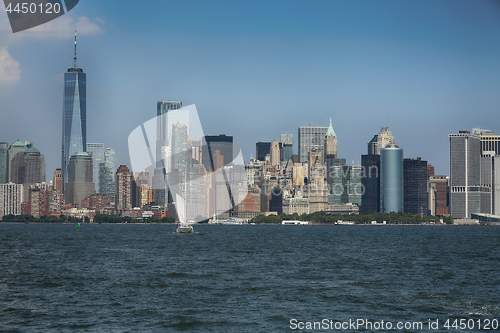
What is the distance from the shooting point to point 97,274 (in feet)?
136

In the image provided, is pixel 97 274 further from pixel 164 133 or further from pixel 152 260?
pixel 164 133

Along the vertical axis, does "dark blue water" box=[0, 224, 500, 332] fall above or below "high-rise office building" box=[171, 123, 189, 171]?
below

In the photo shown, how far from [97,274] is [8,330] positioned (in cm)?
1717

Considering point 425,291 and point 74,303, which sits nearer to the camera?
point 74,303

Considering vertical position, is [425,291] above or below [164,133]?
below

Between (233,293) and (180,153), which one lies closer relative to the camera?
(233,293)

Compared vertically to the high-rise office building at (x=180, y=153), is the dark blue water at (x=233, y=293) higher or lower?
lower

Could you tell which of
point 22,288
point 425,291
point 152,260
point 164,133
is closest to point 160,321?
point 22,288

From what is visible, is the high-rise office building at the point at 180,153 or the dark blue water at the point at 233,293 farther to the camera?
the high-rise office building at the point at 180,153

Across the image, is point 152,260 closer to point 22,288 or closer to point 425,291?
point 22,288

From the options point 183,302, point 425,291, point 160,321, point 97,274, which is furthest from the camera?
point 97,274

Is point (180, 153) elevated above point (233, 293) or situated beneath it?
elevated above

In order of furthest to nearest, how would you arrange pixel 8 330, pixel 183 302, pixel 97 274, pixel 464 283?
pixel 97 274 → pixel 464 283 → pixel 183 302 → pixel 8 330

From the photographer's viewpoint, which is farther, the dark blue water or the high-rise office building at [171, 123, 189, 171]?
the high-rise office building at [171, 123, 189, 171]
